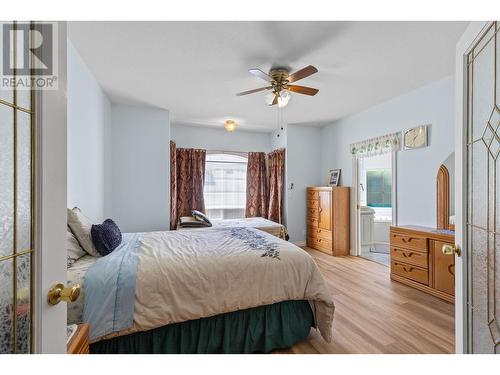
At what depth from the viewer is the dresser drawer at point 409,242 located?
2785 mm

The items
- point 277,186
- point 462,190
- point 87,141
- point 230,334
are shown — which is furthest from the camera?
point 277,186

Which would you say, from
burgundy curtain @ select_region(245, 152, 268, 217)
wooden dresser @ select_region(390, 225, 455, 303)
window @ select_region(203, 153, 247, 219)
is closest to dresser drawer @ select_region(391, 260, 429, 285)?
wooden dresser @ select_region(390, 225, 455, 303)

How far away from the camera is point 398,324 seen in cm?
208

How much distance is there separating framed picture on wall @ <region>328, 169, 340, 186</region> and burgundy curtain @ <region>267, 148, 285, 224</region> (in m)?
0.97

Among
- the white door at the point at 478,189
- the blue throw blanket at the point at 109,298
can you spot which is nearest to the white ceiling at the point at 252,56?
the white door at the point at 478,189

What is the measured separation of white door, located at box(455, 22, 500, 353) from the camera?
3.08 feet

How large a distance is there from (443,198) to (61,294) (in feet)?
12.2

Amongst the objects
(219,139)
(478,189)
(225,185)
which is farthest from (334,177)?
(478,189)

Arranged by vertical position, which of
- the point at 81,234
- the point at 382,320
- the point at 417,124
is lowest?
the point at 382,320

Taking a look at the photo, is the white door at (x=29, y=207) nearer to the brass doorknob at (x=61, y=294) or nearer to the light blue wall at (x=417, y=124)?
the brass doorknob at (x=61, y=294)

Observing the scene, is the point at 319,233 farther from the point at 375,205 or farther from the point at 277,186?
the point at 375,205

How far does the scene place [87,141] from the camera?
268 centimetres
